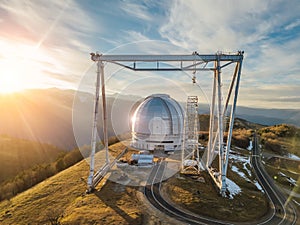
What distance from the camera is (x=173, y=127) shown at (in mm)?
42500

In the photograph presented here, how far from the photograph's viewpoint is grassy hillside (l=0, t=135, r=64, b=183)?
46.2 meters

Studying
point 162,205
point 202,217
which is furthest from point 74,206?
point 202,217

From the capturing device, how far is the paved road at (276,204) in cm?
1938

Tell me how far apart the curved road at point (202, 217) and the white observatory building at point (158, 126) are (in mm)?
9891

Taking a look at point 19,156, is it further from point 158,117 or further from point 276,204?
point 276,204

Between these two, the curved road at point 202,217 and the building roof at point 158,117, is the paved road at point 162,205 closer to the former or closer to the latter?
the curved road at point 202,217

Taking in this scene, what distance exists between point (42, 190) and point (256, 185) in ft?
102

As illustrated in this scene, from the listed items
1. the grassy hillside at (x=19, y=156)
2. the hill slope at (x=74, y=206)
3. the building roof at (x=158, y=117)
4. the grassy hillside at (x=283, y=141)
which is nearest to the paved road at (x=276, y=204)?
the hill slope at (x=74, y=206)

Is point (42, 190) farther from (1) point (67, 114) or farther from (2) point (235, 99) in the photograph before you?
(1) point (67, 114)

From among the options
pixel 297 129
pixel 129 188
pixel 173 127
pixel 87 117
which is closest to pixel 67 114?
pixel 87 117

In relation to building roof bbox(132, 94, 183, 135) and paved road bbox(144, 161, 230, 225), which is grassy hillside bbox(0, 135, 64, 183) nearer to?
building roof bbox(132, 94, 183, 135)

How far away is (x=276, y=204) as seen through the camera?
23.1 meters

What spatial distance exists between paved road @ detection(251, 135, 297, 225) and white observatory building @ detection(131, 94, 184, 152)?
674 inches

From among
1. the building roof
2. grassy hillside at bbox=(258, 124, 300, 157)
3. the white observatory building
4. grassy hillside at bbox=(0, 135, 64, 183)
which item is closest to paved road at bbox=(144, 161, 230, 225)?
the white observatory building
